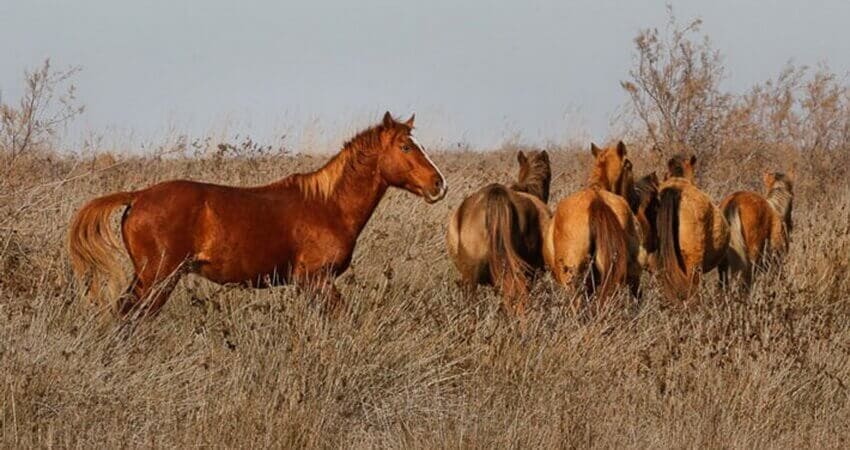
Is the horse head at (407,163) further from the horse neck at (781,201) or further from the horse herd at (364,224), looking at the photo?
the horse neck at (781,201)

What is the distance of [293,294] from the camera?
798 cm

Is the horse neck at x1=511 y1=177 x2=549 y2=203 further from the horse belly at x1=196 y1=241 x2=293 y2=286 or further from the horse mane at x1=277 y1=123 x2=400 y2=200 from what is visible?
the horse belly at x1=196 y1=241 x2=293 y2=286

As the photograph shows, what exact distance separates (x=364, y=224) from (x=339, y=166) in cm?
42

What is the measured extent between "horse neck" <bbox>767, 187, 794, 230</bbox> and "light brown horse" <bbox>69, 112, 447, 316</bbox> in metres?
4.54

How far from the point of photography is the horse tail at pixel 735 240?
1134 centimetres

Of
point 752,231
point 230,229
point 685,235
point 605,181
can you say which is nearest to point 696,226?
point 685,235

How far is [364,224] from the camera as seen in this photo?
9.24 meters

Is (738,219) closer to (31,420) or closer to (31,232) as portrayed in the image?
(31,232)

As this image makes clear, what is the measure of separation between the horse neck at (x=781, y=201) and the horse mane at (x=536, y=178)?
2283 mm

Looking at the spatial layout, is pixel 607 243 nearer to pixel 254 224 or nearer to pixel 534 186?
pixel 534 186

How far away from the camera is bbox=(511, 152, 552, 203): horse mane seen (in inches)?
448

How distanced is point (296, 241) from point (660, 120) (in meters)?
11.3

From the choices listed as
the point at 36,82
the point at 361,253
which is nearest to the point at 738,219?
the point at 361,253

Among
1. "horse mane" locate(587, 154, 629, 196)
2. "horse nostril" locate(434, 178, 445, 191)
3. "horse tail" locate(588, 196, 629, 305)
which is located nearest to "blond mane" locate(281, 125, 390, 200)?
"horse nostril" locate(434, 178, 445, 191)
